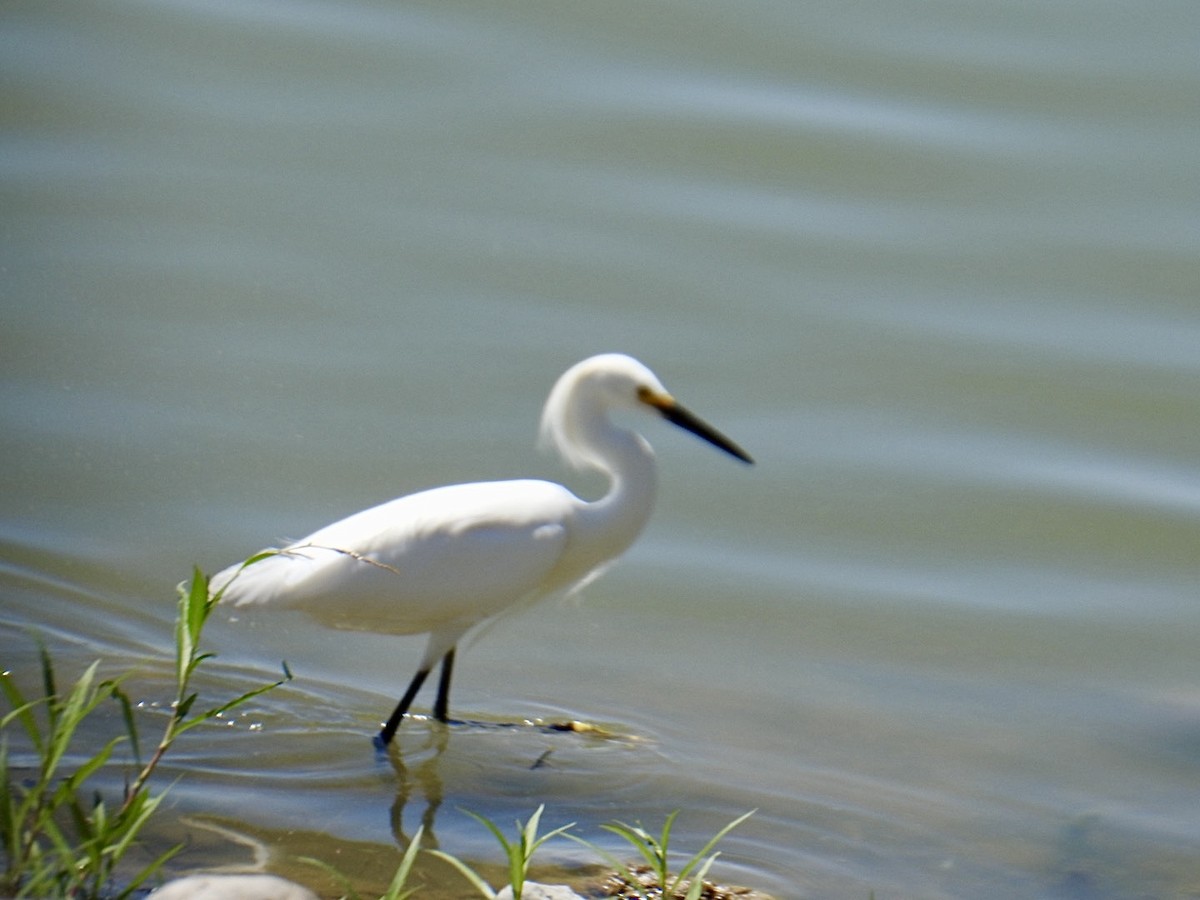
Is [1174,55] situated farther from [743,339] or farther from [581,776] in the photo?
[581,776]

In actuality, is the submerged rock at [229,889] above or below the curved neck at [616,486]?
below

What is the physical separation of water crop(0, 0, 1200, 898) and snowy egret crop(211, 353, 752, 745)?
0.33 m

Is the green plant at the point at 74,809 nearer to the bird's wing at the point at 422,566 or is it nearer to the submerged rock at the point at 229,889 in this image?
the submerged rock at the point at 229,889

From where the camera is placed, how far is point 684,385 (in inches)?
266

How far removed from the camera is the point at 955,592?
18.2 feet

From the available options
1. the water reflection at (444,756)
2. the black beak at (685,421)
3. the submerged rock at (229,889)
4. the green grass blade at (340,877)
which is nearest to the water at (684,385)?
the water reflection at (444,756)

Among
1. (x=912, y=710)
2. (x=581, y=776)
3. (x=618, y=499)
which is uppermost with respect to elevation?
(x=618, y=499)

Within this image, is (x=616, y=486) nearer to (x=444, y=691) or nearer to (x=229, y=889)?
(x=444, y=691)

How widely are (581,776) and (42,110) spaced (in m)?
5.81

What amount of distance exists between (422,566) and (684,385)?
265cm

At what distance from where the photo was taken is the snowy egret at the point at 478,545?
4309 mm

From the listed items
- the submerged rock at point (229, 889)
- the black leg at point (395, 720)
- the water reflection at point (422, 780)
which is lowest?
the submerged rock at point (229, 889)

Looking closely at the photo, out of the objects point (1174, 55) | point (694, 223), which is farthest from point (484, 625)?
point (1174, 55)

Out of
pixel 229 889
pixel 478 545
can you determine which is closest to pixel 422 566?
pixel 478 545
